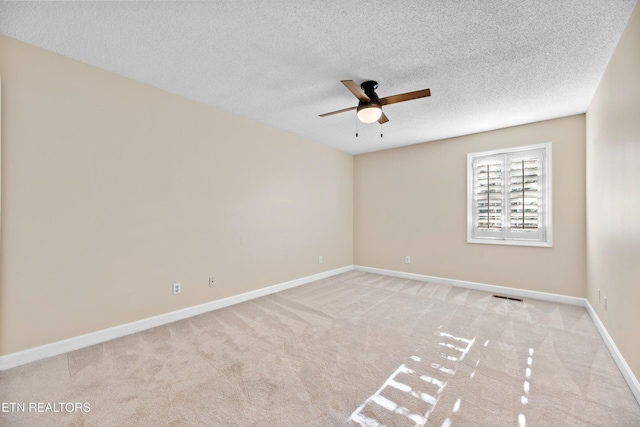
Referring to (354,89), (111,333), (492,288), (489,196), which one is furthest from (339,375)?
(489,196)

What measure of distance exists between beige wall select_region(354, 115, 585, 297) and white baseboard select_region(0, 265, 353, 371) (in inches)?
108

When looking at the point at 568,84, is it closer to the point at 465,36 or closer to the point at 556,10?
the point at 556,10

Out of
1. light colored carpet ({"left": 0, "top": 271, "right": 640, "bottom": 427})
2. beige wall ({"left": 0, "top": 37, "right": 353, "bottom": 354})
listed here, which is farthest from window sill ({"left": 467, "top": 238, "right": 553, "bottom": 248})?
beige wall ({"left": 0, "top": 37, "right": 353, "bottom": 354})

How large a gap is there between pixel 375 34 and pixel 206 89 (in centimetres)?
197

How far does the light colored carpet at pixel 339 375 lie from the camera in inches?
67.7

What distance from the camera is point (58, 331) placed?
2449 millimetres

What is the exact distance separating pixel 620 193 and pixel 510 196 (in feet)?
6.94

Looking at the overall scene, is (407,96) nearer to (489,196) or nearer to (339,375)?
(339,375)

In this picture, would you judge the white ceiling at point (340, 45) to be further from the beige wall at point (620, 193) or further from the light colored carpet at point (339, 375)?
the light colored carpet at point (339, 375)

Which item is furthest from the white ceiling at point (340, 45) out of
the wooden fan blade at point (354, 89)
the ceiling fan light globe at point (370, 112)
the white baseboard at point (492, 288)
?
the white baseboard at point (492, 288)

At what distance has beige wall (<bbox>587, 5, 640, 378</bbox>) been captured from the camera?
1.92m

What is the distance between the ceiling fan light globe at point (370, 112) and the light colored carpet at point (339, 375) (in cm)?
227

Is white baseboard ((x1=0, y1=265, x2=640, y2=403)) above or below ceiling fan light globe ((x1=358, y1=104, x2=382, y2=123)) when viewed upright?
below

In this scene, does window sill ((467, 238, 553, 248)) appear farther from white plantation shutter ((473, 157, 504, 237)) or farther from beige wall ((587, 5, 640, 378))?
beige wall ((587, 5, 640, 378))
